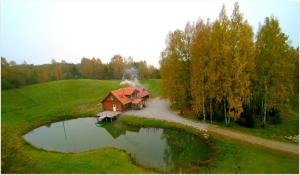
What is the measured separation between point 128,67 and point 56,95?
135ft

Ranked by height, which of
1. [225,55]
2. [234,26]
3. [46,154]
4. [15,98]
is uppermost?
[234,26]

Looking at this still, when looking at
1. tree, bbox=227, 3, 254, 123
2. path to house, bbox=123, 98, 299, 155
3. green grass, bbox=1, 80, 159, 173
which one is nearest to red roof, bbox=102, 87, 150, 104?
path to house, bbox=123, 98, 299, 155

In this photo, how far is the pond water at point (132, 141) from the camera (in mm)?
24388

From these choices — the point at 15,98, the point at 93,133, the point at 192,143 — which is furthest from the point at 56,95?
the point at 192,143

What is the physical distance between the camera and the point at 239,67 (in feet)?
92.9

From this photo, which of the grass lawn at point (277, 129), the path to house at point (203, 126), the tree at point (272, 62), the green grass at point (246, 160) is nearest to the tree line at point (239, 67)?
the tree at point (272, 62)

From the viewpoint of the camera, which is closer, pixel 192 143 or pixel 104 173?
pixel 104 173

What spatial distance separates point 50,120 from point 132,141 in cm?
1738

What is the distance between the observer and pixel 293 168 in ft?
67.2

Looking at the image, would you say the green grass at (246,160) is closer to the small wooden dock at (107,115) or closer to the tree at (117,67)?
the small wooden dock at (107,115)

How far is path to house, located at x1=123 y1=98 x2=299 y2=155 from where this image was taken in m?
25.0

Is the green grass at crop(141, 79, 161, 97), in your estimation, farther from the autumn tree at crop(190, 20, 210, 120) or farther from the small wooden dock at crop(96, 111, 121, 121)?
the autumn tree at crop(190, 20, 210, 120)

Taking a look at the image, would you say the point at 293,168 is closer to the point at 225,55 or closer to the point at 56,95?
the point at 225,55

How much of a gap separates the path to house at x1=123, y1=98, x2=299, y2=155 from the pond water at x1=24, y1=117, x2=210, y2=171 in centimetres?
274
